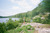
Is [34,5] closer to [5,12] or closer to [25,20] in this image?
[25,20]

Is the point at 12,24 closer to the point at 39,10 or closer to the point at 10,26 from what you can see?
the point at 10,26

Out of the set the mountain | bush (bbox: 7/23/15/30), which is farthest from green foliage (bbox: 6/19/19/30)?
the mountain

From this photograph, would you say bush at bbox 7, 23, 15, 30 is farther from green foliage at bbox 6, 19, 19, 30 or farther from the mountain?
the mountain

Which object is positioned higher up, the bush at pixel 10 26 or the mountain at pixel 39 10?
the mountain at pixel 39 10

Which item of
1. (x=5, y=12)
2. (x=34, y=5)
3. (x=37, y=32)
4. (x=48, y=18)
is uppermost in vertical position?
(x=34, y=5)

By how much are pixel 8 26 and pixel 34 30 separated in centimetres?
84

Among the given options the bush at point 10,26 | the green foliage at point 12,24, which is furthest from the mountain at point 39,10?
the bush at point 10,26

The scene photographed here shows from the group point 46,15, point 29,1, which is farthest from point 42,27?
point 29,1

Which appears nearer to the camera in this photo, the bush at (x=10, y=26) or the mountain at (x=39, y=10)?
the bush at (x=10, y=26)

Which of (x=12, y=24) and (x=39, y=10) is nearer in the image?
(x=12, y=24)

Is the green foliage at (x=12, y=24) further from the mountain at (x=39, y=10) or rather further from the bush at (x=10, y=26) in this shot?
the mountain at (x=39, y=10)

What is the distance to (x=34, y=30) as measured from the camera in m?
2.75

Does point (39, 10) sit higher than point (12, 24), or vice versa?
point (39, 10)

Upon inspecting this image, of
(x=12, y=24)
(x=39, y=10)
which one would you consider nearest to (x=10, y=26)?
(x=12, y=24)
